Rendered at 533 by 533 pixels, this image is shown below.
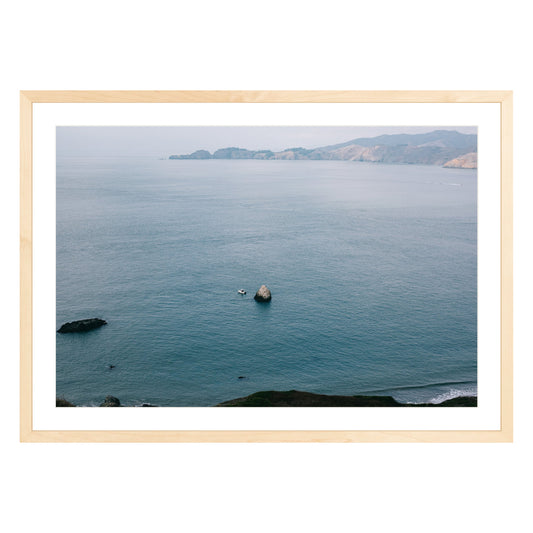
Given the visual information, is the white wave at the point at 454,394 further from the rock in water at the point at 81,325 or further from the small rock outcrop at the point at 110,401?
the rock in water at the point at 81,325

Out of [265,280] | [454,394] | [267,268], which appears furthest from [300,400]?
[267,268]

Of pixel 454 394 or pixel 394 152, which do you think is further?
pixel 394 152

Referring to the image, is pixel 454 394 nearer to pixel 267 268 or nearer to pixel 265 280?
pixel 265 280

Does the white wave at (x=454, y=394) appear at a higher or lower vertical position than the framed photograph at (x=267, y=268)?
lower

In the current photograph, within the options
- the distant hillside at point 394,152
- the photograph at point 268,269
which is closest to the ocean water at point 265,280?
the photograph at point 268,269

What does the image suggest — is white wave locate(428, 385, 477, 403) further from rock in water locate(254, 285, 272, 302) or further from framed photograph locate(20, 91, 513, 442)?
rock in water locate(254, 285, 272, 302)
